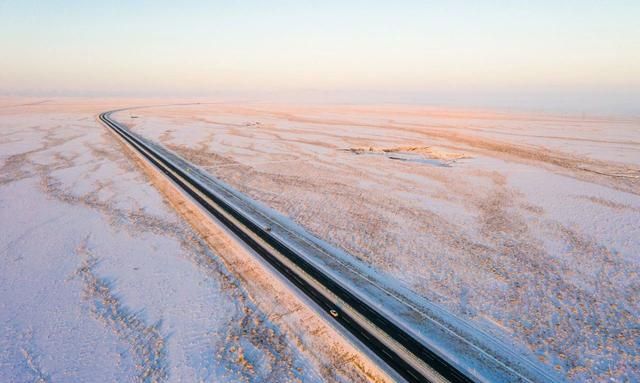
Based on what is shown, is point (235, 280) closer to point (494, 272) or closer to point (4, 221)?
point (494, 272)

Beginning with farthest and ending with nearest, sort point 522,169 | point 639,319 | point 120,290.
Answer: point 522,169 < point 120,290 < point 639,319

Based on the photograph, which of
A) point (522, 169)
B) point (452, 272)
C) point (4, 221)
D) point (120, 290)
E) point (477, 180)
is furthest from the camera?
point (522, 169)

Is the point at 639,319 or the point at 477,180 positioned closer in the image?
the point at 639,319

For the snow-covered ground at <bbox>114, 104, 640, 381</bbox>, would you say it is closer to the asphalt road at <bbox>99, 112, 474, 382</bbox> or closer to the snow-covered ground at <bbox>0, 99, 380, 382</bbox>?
the asphalt road at <bbox>99, 112, 474, 382</bbox>

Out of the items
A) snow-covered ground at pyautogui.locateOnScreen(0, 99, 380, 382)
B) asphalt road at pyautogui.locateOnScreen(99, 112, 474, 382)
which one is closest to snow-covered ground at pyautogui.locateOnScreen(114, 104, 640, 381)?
asphalt road at pyautogui.locateOnScreen(99, 112, 474, 382)

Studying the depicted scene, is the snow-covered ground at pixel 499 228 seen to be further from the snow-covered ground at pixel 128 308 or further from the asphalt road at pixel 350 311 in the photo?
the snow-covered ground at pixel 128 308

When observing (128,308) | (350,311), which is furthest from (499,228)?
(128,308)

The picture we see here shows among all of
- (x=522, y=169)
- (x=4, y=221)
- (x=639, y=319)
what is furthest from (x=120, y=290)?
(x=522, y=169)
